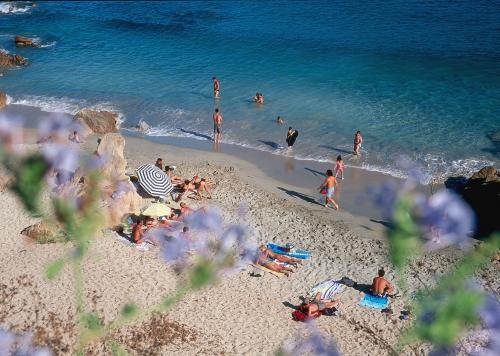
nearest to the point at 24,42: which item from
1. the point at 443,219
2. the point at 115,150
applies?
the point at 115,150

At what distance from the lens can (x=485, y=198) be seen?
17.1 m

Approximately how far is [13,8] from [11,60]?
63.6 feet

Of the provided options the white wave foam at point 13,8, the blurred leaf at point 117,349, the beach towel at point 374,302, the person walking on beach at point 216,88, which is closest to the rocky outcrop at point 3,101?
the person walking on beach at point 216,88

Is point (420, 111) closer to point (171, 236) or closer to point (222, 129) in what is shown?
point (222, 129)

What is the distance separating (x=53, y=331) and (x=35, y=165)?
8.48 meters

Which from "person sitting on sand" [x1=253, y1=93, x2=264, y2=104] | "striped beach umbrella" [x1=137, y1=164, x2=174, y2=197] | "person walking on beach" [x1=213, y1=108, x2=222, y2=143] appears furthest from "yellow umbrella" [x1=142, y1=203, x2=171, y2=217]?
"person sitting on sand" [x1=253, y1=93, x2=264, y2=104]

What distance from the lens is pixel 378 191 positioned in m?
4.86

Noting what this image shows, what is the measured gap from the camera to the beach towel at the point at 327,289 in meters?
13.3

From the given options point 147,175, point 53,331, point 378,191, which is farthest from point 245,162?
point 378,191

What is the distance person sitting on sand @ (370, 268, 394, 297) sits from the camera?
1289 centimetres

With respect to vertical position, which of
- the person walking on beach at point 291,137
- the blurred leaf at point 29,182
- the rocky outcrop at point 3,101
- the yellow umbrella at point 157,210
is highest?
the blurred leaf at point 29,182

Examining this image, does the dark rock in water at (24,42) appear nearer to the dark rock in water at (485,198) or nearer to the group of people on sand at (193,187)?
the group of people on sand at (193,187)

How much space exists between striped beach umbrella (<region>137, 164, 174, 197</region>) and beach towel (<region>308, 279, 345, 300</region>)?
5.89 m

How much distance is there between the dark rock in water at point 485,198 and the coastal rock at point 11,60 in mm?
29060
